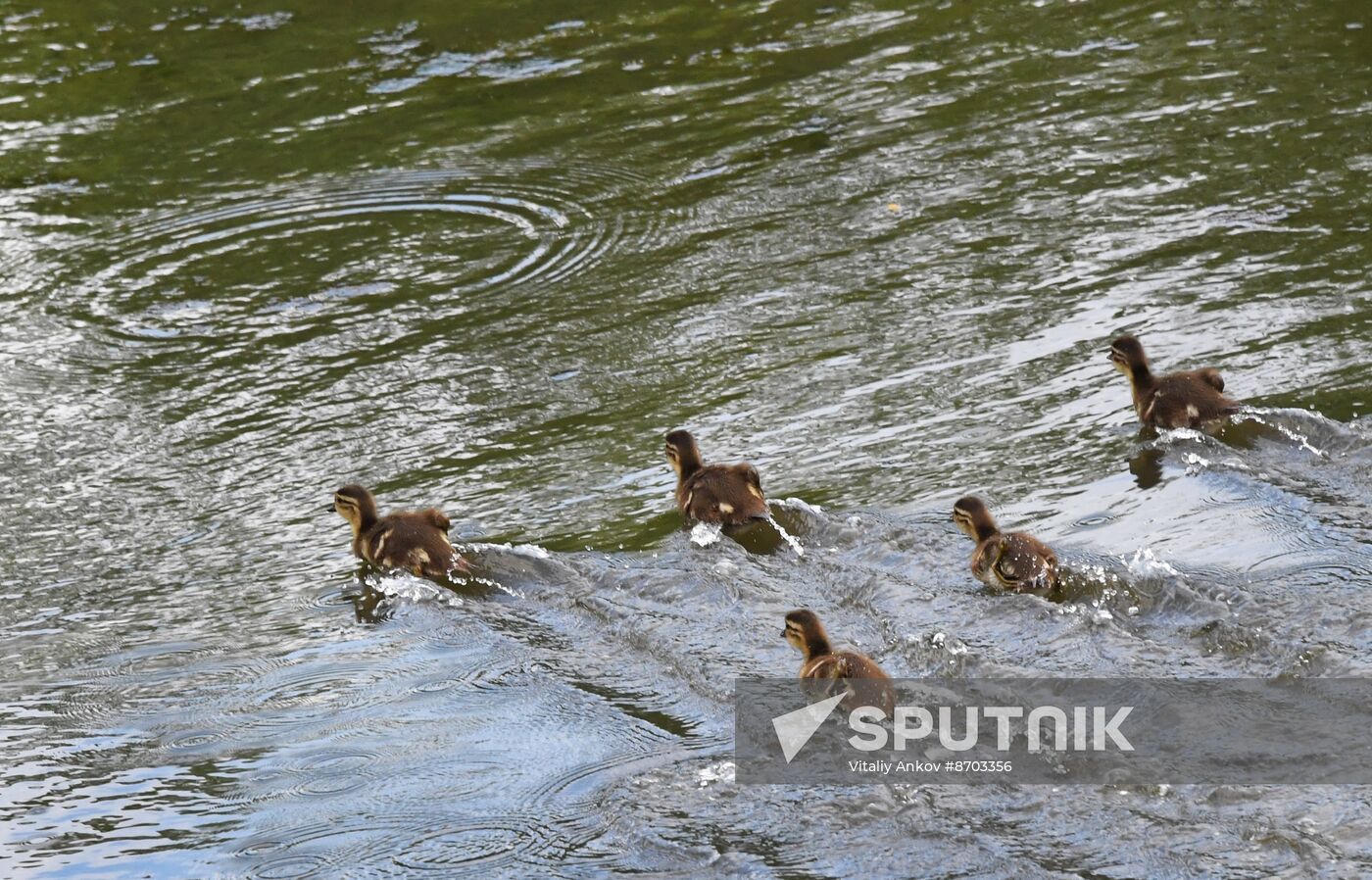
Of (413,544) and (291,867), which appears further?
(413,544)

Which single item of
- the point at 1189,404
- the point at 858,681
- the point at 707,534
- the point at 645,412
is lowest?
the point at 858,681

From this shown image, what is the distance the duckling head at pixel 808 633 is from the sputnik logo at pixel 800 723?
22 centimetres

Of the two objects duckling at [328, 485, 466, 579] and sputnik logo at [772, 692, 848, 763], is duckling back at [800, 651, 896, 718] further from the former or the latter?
duckling at [328, 485, 466, 579]

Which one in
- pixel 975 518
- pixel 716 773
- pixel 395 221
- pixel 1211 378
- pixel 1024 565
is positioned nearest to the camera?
pixel 716 773

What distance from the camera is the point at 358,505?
302 inches

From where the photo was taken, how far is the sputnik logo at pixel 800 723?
582 cm

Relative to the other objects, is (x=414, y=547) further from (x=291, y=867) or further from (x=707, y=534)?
(x=291, y=867)

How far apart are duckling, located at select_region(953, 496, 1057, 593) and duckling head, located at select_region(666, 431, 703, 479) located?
4.81 ft

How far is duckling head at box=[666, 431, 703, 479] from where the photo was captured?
771 cm

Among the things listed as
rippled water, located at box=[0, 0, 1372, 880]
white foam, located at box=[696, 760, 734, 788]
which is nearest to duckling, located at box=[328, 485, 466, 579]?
rippled water, located at box=[0, 0, 1372, 880]

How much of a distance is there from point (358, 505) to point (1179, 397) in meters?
3.71

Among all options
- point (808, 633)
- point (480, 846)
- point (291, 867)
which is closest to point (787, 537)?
point (808, 633)

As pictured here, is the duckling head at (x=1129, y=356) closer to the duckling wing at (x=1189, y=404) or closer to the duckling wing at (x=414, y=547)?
the duckling wing at (x=1189, y=404)

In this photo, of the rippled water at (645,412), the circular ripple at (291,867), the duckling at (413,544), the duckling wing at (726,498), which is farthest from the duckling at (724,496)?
the circular ripple at (291,867)
